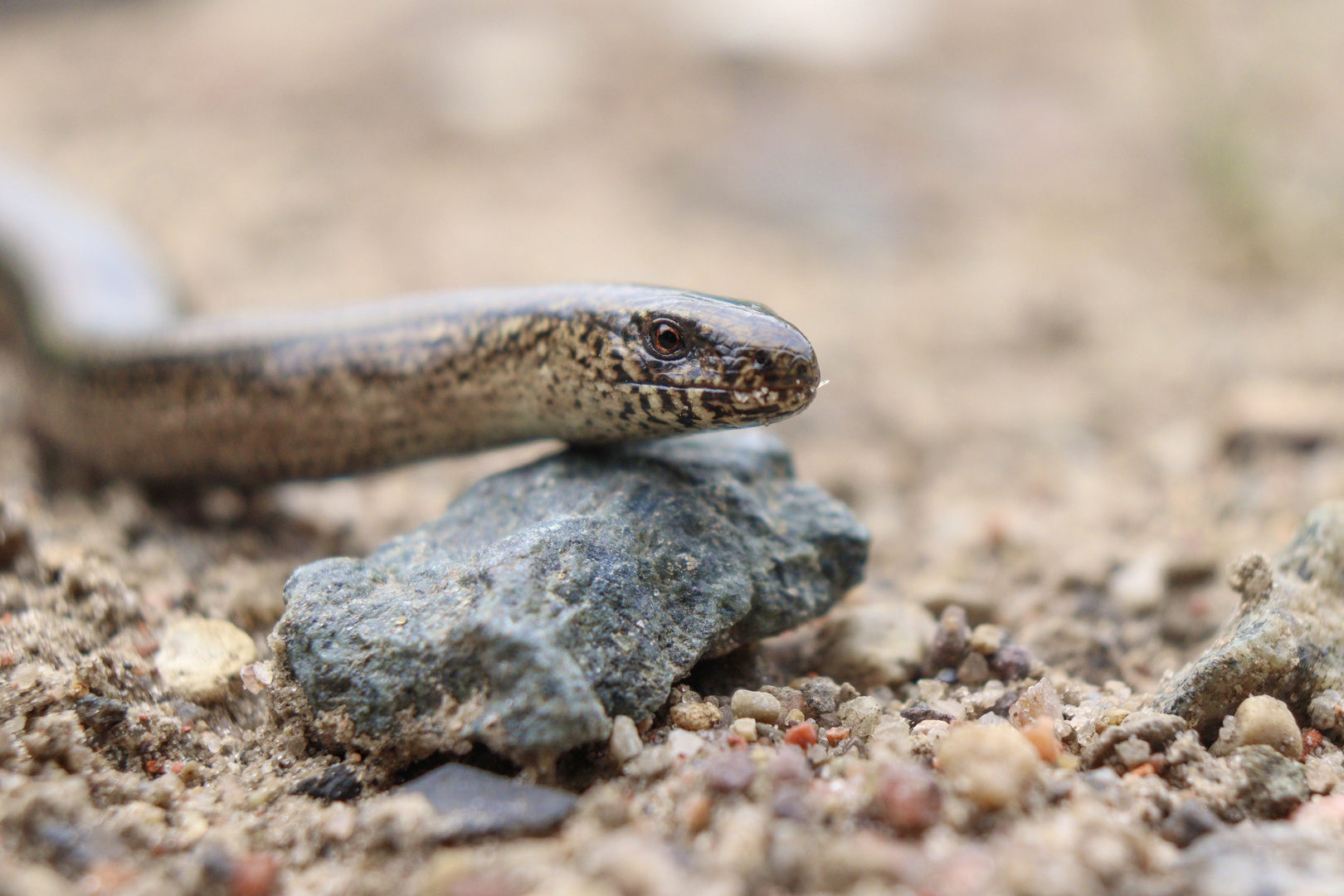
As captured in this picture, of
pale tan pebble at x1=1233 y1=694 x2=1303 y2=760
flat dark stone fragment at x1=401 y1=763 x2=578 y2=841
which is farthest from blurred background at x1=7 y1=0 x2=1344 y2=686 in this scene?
flat dark stone fragment at x1=401 y1=763 x2=578 y2=841

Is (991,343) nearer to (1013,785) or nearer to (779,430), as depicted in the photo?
(779,430)

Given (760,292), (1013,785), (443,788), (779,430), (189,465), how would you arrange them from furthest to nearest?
(760,292) < (779,430) < (189,465) < (443,788) < (1013,785)

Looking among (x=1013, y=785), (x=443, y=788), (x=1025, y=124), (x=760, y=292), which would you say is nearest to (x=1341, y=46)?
(x=1025, y=124)

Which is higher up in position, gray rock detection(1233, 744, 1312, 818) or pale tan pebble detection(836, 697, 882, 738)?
gray rock detection(1233, 744, 1312, 818)

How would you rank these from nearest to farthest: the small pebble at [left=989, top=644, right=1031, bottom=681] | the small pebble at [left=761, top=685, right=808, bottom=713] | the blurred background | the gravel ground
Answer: the gravel ground
the small pebble at [left=761, top=685, right=808, bottom=713]
the small pebble at [left=989, top=644, right=1031, bottom=681]
the blurred background

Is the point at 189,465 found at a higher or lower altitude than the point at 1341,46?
lower

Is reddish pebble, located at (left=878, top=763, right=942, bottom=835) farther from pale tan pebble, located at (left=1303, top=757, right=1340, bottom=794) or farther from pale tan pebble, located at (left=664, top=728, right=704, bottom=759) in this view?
pale tan pebble, located at (left=1303, top=757, right=1340, bottom=794)

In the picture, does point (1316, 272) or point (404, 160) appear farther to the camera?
point (404, 160)
